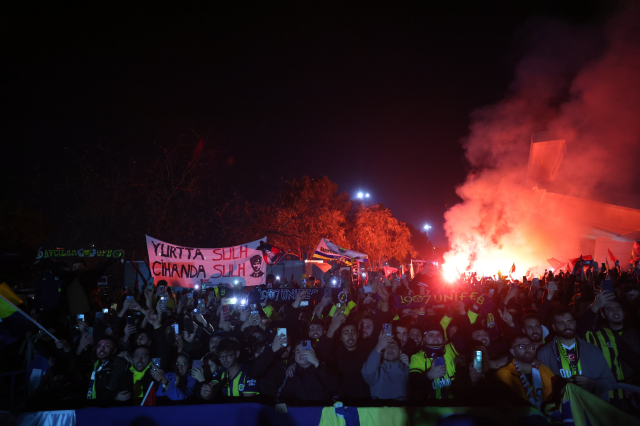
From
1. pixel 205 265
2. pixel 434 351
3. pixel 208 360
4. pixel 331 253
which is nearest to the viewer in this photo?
pixel 434 351

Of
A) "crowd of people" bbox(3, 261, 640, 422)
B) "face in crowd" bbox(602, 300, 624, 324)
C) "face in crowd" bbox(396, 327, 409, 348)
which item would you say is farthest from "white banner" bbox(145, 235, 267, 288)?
"face in crowd" bbox(602, 300, 624, 324)

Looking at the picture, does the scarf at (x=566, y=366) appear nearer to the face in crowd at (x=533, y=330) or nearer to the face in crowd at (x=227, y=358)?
the face in crowd at (x=533, y=330)

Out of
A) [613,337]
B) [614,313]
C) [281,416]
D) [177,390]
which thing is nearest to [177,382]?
[177,390]

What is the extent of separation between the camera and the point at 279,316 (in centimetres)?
735

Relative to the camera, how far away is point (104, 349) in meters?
4.94

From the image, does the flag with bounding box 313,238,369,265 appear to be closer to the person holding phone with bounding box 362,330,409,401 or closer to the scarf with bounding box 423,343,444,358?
the scarf with bounding box 423,343,444,358

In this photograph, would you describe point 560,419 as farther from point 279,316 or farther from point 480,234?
point 480,234

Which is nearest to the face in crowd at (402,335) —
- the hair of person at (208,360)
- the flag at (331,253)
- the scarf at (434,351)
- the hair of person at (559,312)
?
the scarf at (434,351)

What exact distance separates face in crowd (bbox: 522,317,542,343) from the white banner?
269 inches

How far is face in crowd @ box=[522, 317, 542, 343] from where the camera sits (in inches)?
183

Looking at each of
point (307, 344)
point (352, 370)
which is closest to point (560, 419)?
point (352, 370)

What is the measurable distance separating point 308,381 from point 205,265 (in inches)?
271

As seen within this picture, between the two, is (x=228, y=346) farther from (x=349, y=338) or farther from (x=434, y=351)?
(x=434, y=351)

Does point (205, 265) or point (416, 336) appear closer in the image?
point (416, 336)
